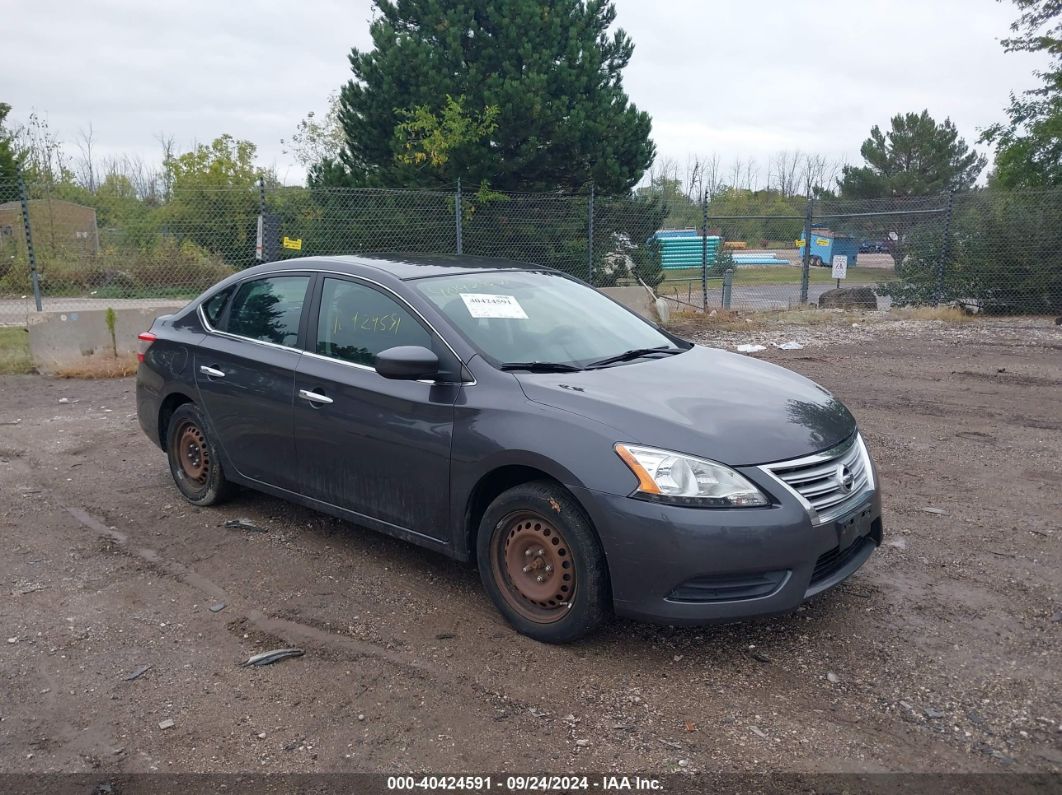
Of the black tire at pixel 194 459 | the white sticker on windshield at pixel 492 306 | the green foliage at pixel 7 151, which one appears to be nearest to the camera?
the white sticker on windshield at pixel 492 306

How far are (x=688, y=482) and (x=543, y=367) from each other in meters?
1.03

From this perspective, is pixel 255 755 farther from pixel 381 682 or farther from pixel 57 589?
pixel 57 589

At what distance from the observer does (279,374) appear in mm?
4762

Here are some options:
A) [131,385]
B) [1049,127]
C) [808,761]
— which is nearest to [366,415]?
[808,761]

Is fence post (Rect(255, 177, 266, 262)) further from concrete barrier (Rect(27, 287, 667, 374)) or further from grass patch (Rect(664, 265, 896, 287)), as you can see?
grass patch (Rect(664, 265, 896, 287))

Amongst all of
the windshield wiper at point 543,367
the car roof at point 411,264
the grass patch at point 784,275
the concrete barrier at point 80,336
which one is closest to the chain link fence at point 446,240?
the grass patch at point 784,275

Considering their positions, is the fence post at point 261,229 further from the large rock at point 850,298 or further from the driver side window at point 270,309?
the large rock at point 850,298

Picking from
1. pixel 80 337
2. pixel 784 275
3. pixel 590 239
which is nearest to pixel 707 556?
pixel 80 337

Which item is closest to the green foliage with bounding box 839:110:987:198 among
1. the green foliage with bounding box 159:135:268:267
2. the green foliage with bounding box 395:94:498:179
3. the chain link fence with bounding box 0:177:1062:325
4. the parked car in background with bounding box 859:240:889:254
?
the parked car in background with bounding box 859:240:889:254

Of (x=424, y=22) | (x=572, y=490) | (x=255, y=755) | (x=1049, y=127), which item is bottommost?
(x=255, y=755)

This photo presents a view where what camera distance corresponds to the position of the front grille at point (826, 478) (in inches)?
136

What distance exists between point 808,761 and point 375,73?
1632 cm

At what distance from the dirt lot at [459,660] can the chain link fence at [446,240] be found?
7458 mm

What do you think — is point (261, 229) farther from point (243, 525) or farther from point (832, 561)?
point (832, 561)
